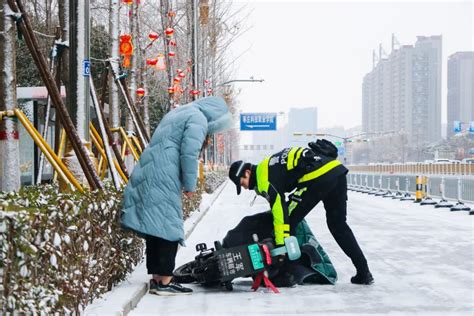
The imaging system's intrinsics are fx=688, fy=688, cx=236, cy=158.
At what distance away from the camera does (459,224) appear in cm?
1390

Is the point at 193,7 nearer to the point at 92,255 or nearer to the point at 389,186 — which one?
the point at 389,186

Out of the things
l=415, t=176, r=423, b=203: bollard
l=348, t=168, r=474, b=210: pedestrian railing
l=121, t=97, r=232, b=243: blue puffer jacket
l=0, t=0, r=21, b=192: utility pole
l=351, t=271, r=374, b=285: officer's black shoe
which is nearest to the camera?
l=121, t=97, r=232, b=243: blue puffer jacket

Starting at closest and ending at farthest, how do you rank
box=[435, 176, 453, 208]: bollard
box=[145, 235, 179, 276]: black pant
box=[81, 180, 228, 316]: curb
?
box=[81, 180, 228, 316]: curb → box=[145, 235, 179, 276]: black pant → box=[435, 176, 453, 208]: bollard

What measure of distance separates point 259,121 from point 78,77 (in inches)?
1567

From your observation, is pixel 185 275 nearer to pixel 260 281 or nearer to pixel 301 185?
pixel 260 281

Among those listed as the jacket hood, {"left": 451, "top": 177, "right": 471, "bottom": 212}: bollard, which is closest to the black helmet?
the jacket hood

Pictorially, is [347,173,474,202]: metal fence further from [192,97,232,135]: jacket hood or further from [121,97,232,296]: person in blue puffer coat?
[121,97,232,296]: person in blue puffer coat

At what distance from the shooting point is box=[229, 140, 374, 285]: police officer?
20.2 feet

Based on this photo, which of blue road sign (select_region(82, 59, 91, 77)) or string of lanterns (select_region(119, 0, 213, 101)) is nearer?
blue road sign (select_region(82, 59, 91, 77))

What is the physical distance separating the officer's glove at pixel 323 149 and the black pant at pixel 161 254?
161 cm

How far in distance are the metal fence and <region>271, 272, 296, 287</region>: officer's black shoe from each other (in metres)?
13.0

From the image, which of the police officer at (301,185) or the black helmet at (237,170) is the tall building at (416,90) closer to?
the police officer at (301,185)

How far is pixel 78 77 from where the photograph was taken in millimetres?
7816

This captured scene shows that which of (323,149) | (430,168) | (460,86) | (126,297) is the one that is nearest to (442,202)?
(430,168)
